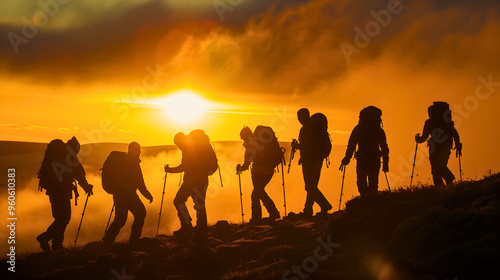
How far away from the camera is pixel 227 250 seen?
55.1 ft

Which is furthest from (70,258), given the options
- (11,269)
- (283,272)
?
(283,272)

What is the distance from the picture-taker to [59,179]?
19.3 meters

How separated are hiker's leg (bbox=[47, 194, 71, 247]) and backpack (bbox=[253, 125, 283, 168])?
6266 millimetres

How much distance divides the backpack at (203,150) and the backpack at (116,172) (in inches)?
84.4

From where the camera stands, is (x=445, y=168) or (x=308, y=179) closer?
(x=308, y=179)

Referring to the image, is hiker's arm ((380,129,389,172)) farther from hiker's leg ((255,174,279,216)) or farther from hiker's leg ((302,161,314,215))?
hiker's leg ((255,174,279,216))

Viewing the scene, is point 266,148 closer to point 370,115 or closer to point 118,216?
point 370,115

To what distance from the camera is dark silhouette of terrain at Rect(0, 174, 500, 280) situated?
11.7m

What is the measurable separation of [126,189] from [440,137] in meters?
10.1

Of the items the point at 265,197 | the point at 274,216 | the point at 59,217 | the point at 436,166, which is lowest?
the point at 274,216

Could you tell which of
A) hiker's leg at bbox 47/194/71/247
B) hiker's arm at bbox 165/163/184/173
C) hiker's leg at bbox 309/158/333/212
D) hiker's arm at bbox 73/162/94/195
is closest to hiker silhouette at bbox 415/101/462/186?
hiker's leg at bbox 309/158/333/212

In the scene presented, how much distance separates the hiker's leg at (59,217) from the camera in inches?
755

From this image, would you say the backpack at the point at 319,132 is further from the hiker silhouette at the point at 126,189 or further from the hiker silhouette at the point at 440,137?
the hiker silhouette at the point at 126,189

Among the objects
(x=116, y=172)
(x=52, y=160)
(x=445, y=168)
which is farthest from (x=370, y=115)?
(x=52, y=160)
